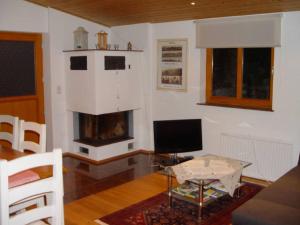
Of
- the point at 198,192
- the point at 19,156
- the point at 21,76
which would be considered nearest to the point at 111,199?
the point at 198,192

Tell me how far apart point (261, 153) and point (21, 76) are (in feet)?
11.8

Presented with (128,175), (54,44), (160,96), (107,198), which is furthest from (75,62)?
(107,198)

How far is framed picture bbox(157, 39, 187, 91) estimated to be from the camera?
17.9 ft

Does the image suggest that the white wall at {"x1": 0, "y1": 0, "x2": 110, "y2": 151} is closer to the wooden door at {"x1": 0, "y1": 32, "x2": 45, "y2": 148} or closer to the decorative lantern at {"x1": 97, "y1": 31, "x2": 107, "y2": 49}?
the wooden door at {"x1": 0, "y1": 32, "x2": 45, "y2": 148}

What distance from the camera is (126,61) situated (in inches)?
223

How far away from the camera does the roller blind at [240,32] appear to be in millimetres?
4418

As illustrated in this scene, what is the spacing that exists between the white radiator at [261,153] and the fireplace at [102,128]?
5.66ft

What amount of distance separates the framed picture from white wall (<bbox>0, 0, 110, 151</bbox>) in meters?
1.24

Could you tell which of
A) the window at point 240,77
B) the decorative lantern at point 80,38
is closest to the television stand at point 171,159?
the window at point 240,77

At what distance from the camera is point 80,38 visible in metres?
5.64

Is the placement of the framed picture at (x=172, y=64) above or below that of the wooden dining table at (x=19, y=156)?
above

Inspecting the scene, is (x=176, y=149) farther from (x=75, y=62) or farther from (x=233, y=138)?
(x=75, y=62)

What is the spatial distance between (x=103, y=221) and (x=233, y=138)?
7.07 feet

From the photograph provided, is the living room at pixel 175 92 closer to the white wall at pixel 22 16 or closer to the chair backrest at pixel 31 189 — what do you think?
the white wall at pixel 22 16
